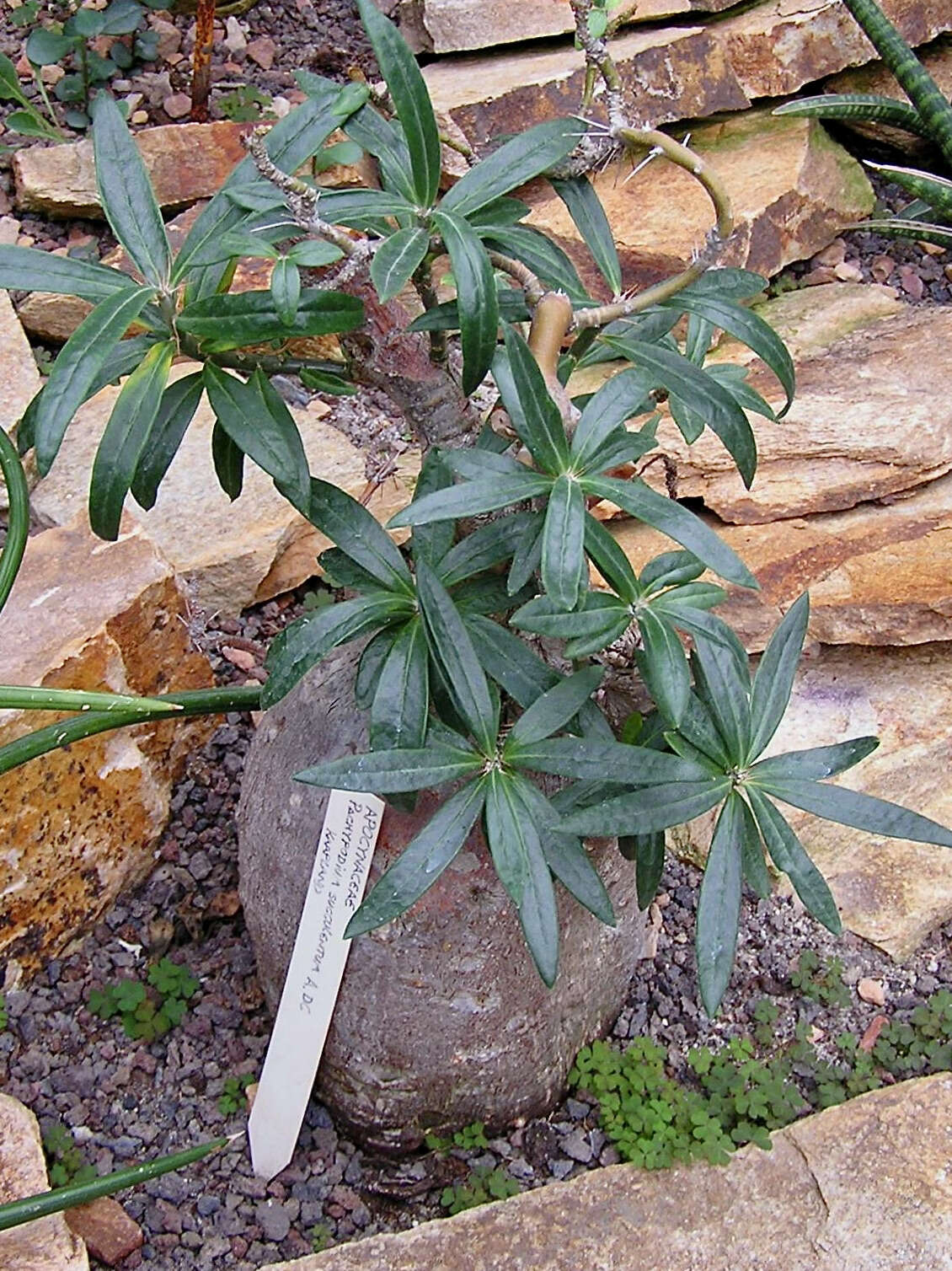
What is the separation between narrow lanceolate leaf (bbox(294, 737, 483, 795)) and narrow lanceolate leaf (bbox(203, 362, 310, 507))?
0.23 m

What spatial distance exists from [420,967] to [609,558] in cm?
57

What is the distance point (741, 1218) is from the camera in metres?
1.45

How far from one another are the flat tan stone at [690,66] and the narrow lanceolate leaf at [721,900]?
1.60 metres

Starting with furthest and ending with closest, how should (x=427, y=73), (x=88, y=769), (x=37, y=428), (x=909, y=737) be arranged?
(x=427, y=73) < (x=909, y=737) < (x=88, y=769) < (x=37, y=428)

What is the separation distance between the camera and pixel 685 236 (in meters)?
2.35

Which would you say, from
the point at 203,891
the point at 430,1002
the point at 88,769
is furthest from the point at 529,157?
the point at 203,891

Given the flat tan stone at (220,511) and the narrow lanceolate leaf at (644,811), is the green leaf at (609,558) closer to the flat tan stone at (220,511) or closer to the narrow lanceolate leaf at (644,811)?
the narrow lanceolate leaf at (644,811)

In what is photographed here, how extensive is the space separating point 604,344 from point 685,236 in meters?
1.30

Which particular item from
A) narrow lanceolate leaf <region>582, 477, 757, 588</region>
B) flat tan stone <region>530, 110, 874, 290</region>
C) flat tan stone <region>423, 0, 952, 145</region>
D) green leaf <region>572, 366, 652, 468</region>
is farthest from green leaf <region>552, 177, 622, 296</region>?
flat tan stone <region>423, 0, 952, 145</region>

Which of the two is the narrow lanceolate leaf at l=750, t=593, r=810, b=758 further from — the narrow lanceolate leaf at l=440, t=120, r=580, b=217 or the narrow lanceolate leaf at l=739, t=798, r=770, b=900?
the narrow lanceolate leaf at l=440, t=120, r=580, b=217

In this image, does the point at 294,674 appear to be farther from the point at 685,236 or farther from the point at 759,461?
the point at 685,236

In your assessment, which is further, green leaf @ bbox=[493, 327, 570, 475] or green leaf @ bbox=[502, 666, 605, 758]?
green leaf @ bbox=[502, 666, 605, 758]

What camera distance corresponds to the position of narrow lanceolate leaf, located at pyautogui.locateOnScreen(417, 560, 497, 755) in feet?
3.66

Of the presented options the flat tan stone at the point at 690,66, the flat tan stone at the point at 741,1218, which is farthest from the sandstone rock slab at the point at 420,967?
the flat tan stone at the point at 690,66
